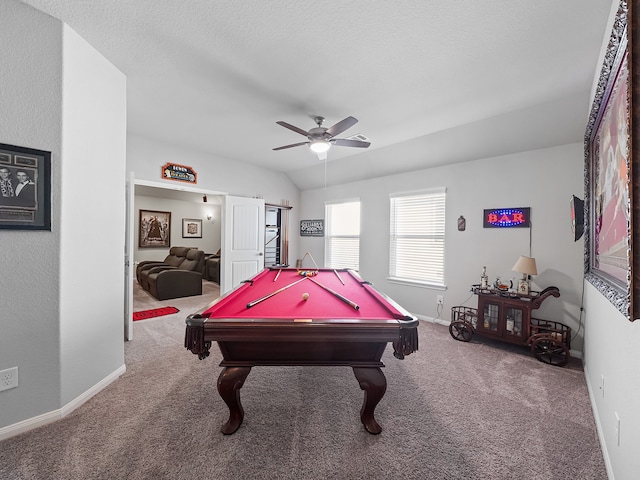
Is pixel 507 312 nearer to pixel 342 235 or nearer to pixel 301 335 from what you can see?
pixel 301 335

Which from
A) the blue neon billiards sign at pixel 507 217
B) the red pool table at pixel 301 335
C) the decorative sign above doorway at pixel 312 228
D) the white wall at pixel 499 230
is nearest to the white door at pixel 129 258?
the red pool table at pixel 301 335

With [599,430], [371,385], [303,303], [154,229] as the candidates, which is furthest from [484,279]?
[154,229]

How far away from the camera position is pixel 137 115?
318 cm

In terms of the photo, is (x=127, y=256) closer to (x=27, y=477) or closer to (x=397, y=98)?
(x=27, y=477)

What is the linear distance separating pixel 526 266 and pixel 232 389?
324 centimetres

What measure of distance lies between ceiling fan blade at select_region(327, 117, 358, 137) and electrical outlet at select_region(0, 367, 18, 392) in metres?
2.89

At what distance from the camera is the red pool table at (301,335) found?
1.41m

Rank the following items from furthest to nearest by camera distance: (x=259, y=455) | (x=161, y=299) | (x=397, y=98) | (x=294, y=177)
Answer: (x=294, y=177)
(x=161, y=299)
(x=397, y=98)
(x=259, y=455)

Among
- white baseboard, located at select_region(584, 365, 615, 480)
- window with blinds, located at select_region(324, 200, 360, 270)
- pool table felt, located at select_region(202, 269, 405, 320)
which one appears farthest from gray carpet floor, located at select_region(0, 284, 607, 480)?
window with blinds, located at select_region(324, 200, 360, 270)

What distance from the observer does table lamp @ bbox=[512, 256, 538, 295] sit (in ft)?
9.82

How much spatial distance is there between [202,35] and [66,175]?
4.44ft

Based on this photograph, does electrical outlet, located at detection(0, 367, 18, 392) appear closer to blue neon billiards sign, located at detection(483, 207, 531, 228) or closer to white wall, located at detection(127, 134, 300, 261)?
white wall, located at detection(127, 134, 300, 261)

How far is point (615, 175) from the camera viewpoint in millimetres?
1434

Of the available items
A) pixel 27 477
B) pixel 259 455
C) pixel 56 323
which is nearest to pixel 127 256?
pixel 56 323
